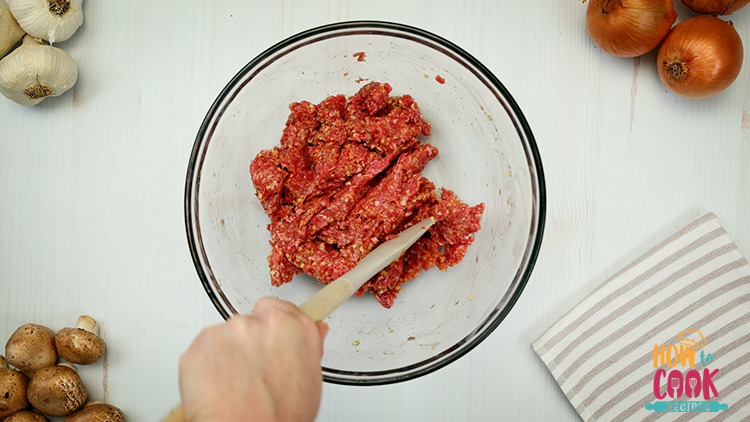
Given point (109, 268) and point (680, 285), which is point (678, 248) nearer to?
point (680, 285)

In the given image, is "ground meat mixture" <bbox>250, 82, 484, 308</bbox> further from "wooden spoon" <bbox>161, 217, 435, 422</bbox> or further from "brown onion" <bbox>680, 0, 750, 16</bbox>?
"brown onion" <bbox>680, 0, 750, 16</bbox>

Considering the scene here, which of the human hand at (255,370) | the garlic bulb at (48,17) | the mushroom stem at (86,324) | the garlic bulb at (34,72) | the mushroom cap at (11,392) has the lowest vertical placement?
the mushroom cap at (11,392)

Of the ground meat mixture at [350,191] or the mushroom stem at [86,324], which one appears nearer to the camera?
the ground meat mixture at [350,191]

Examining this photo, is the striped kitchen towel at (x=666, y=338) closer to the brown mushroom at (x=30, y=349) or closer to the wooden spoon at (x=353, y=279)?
the wooden spoon at (x=353, y=279)

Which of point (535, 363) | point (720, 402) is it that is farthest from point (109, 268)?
point (720, 402)

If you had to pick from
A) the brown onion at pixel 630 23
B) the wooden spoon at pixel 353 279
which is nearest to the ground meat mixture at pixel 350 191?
the wooden spoon at pixel 353 279

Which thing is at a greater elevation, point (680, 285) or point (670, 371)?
point (680, 285)
